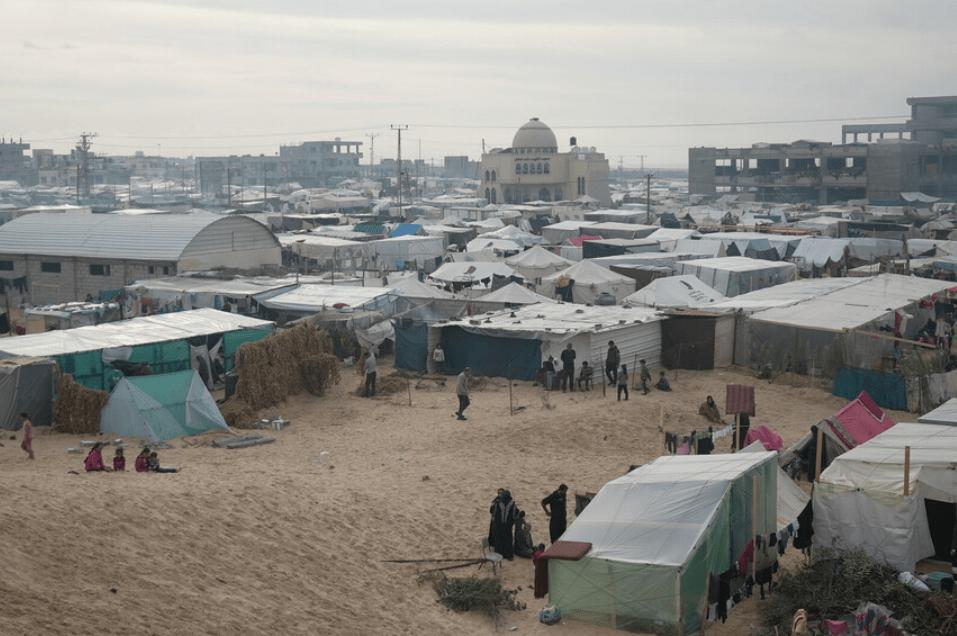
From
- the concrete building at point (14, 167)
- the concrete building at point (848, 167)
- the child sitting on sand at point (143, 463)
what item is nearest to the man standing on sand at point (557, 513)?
the child sitting on sand at point (143, 463)

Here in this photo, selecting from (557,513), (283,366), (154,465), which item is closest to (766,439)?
(557,513)

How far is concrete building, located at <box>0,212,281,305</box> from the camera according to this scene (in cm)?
3006

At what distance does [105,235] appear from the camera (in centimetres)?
3173

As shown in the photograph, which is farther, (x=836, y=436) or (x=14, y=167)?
(x=14, y=167)

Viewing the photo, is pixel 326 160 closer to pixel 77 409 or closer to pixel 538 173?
pixel 538 173

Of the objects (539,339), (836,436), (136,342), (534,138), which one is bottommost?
(836,436)

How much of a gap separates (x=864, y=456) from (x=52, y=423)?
459 inches

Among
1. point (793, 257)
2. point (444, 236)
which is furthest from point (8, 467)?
point (444, 236)

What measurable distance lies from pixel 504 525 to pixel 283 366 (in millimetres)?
8432

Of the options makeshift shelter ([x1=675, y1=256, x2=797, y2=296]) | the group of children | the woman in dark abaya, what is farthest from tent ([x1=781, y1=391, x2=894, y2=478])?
makeshift shelter ([x1=675, y1=256, x2=797, y2=296])

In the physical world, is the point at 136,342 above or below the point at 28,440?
above

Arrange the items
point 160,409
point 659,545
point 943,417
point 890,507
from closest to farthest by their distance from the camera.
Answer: point 659,545
point 890,507
point 943,417
point 160,409

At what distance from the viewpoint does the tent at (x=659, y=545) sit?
8688 mm

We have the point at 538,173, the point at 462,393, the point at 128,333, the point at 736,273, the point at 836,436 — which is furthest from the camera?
the point at 538,173
